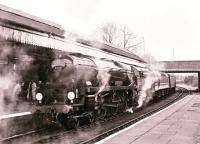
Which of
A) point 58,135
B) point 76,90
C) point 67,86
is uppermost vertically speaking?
point 67,86

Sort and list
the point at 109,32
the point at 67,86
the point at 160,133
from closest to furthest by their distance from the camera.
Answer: the point at 160,133 < the point at 67,86 < the point at 109,32

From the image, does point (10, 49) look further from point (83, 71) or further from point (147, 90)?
point (147, 90)

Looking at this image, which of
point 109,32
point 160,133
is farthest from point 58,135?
point 109,32

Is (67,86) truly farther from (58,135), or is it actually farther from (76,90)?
(58,135)

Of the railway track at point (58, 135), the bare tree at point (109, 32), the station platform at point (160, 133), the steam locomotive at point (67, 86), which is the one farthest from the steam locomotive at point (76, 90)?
the bare tree at point (109, 32)

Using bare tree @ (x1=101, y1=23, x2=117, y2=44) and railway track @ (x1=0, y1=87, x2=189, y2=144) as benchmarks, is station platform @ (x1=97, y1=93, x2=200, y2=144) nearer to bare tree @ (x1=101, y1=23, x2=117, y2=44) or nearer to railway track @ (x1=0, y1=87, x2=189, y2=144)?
railway track @ (x1=0, y1=87, x2=189, y2=144)

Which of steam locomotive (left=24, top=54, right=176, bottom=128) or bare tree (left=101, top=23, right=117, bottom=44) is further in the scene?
bare tree (left=101, top=23, right=117, bottom=44)

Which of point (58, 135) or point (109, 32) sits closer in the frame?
point (58, 135)

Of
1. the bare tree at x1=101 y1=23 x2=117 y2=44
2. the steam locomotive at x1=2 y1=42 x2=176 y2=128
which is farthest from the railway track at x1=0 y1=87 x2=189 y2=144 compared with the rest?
the bare tree at x1=101 y1=23 x2=117 y2=44

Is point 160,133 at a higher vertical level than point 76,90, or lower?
lower

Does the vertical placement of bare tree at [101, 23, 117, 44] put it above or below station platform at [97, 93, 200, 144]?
above

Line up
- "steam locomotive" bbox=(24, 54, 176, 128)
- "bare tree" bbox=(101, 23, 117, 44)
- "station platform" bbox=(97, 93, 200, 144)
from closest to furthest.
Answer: "station platform" bbox=(97, 93, 200, 144)
"steam locomotive" bbox=(24, 54, 176, 128)
"bare tree" bbox=(101, 23, 117, 44)

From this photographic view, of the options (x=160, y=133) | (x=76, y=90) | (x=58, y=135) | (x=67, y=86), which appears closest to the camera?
(x=58, y=135)

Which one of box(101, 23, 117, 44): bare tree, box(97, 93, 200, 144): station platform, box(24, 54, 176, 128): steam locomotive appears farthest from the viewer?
box(101, 23, 117, 44): bare tree
